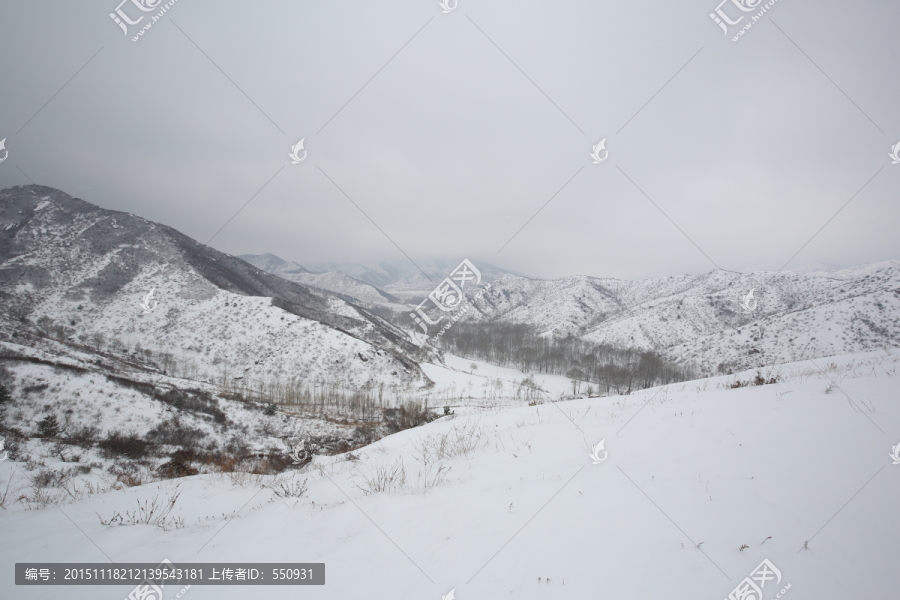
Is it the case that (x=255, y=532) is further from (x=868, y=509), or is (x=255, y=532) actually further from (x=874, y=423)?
(x=874, y=423)

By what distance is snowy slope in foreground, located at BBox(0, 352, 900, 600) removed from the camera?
7.75ft

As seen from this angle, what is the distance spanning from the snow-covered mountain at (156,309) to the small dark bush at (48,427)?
2952 centimetres

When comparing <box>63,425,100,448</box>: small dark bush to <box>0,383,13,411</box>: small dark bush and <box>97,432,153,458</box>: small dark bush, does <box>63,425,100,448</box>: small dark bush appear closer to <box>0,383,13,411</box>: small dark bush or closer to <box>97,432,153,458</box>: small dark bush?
<box>97,432,153,458</box>: small dark bush

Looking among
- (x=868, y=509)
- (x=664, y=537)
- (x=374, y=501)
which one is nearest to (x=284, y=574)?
(x=374, y=501)

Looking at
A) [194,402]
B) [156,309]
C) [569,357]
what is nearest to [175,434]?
[194,402]

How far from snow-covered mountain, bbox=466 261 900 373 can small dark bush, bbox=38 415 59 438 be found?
103 m

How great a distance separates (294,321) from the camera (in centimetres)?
6194

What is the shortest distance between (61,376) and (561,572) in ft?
152

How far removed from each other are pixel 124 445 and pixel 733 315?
16445 centimetres

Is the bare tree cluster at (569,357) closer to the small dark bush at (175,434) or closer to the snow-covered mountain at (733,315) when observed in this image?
the snow-covered mountain at (733,315)

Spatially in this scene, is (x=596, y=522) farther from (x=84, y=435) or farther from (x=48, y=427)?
(x=84, y=435)

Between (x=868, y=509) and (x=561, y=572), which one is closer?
(x=561, y=572)

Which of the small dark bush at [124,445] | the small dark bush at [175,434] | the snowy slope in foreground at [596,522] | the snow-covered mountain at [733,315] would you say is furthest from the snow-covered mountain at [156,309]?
the snow-covered mountain at [733,315]

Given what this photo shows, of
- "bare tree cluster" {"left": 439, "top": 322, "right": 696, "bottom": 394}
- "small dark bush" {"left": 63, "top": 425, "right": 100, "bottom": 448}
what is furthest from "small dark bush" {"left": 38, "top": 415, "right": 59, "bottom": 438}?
"bare tree cluster" {"left": 439, "top": 322, "right": 696, "bottom": 394}
